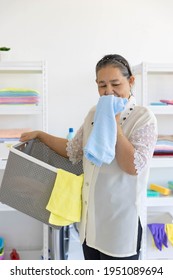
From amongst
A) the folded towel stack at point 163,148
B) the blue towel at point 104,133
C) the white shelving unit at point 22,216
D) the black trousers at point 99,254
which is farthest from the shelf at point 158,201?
the blue towel at point 104,133

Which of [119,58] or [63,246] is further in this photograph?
[63,246]

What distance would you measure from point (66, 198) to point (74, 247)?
1.03 m

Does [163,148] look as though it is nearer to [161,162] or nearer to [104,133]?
[161,162]

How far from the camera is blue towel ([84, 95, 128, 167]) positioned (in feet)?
3.37

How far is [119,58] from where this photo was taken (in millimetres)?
1141

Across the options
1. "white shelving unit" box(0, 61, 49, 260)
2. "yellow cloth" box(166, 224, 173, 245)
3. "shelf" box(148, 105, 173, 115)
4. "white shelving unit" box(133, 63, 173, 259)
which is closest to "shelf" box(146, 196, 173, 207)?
"white shelving unit" box(133, 63, 173, 259)

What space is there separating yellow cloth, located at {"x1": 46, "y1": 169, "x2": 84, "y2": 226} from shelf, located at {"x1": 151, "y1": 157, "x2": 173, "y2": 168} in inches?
32.8

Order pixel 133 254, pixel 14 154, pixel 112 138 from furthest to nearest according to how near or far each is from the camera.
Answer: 1. pixel 14 154
2. pixel 133 254
3. pixel 112 138

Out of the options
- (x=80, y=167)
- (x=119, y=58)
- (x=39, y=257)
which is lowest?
(x=39, y=257)

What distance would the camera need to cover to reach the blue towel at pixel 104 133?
1026 millimetres

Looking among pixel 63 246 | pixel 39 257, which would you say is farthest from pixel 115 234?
pixel 39 257

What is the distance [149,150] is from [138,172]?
→ 82 millimetres

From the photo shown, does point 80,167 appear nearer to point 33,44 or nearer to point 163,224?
point 163,224

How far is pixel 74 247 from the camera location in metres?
2.12
